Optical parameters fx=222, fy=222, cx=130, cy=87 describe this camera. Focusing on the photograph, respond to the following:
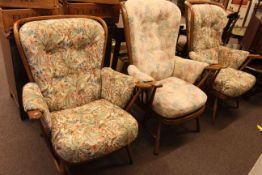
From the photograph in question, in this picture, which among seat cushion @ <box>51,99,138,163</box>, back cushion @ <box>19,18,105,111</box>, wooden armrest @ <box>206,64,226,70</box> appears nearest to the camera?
seat cushion @ <box>51,99,138,163</box>

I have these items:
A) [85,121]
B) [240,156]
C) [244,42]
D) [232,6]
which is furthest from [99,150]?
[232,6]

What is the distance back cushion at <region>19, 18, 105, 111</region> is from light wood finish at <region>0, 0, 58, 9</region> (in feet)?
0.60

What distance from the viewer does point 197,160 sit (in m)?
1.82

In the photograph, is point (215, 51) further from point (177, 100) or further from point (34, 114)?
point (34, 114)

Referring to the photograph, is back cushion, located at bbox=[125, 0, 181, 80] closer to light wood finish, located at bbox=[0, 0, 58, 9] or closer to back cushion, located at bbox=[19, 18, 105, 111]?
back cushion, located at bbox=[19, 18, 105, 111]

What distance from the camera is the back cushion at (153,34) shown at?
183 cm

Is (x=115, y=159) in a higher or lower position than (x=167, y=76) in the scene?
lower

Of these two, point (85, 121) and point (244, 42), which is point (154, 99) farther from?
point (244, 42)

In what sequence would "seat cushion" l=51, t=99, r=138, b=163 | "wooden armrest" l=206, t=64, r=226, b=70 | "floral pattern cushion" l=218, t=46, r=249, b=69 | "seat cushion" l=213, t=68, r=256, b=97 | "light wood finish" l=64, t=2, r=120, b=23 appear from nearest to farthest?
"seat cushion" l=51, t=99, r=138, b=163
"light wood finish" l=64, t=2, r=120, b=23
"wooden armrest" l=206, t=64, r=226, b=70
"seat cushion" l=213, t=68, r=256, b=97
"floral pattern cushion" l=218, t=46, r=249, b=69

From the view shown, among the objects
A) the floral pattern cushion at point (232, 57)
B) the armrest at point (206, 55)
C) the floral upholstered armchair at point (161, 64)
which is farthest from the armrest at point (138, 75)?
the floral pattern cushion at point (232, 57)

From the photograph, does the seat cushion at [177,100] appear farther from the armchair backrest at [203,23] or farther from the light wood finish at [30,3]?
the light wood finish at [30,3]

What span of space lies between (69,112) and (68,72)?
0.30m

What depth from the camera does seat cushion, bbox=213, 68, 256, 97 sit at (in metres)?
2.13

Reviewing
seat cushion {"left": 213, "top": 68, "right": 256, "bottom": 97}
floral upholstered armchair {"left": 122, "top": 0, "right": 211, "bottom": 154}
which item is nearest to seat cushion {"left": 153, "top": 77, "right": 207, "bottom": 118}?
floral upholstered armchair {"left": 122, "top": 0, "right": 211, "bottom": 154}
